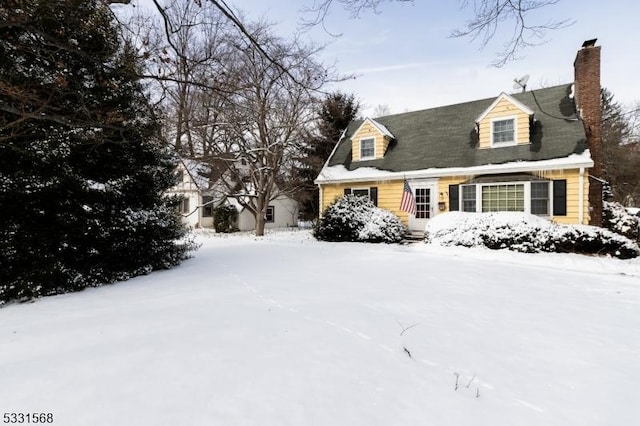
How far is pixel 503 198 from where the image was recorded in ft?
40.0

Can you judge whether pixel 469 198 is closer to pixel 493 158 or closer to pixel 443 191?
pixel 443 191

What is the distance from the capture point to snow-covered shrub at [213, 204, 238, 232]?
21.4 m

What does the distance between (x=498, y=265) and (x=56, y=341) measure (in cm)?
828

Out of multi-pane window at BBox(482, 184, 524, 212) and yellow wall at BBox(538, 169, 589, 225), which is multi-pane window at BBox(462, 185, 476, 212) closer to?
multi-pane window at BBox(482, 184, 524, 212)

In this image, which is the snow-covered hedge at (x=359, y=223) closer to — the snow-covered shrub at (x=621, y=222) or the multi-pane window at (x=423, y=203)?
the multi-pane window at (x=423, y=203)

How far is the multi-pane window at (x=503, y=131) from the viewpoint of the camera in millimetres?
12617

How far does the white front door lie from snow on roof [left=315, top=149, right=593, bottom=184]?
44 cm

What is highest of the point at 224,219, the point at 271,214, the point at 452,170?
the point at 452,170

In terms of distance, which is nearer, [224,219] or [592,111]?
[592,111]

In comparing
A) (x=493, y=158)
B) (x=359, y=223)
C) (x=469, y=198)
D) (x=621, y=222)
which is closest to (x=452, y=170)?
(x=469, y=198)

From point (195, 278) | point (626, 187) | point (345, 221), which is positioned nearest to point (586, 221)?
point (345, 221)

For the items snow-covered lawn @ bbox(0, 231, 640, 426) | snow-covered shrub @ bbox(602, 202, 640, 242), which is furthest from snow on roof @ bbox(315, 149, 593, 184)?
snow-covered lawn @ bbox(0, 231, 640, 426)

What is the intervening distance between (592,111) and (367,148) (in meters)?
8.80

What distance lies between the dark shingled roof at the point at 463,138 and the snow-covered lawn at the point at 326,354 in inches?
316
